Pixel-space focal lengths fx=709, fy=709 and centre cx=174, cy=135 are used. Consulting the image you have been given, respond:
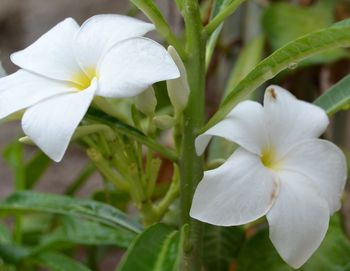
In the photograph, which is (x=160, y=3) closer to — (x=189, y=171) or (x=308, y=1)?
(x=308, y=1)

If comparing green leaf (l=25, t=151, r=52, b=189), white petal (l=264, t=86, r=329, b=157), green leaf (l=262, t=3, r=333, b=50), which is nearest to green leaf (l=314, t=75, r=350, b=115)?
white petal (l=264, t=86, r=329, b=157)

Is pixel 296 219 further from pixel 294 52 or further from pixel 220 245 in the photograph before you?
pixel 220 245

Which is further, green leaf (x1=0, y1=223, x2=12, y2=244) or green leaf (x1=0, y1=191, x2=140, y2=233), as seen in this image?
green leaf (x1=0, y1=223, x2=12, y2=244)

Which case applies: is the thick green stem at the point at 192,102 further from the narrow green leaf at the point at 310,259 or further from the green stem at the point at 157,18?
the narrow green leaf at the point at 310,259

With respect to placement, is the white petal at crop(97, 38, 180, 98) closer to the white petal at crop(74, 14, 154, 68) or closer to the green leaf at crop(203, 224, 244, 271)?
the white petal at crop(74, 14, 154, 68)

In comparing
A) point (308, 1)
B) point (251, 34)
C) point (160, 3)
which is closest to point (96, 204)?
point (251, 34)

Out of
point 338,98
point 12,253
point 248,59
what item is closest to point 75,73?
point 338,98

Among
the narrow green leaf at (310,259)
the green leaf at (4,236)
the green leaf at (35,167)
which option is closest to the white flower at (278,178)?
the narrow green leaf at (310,259)
